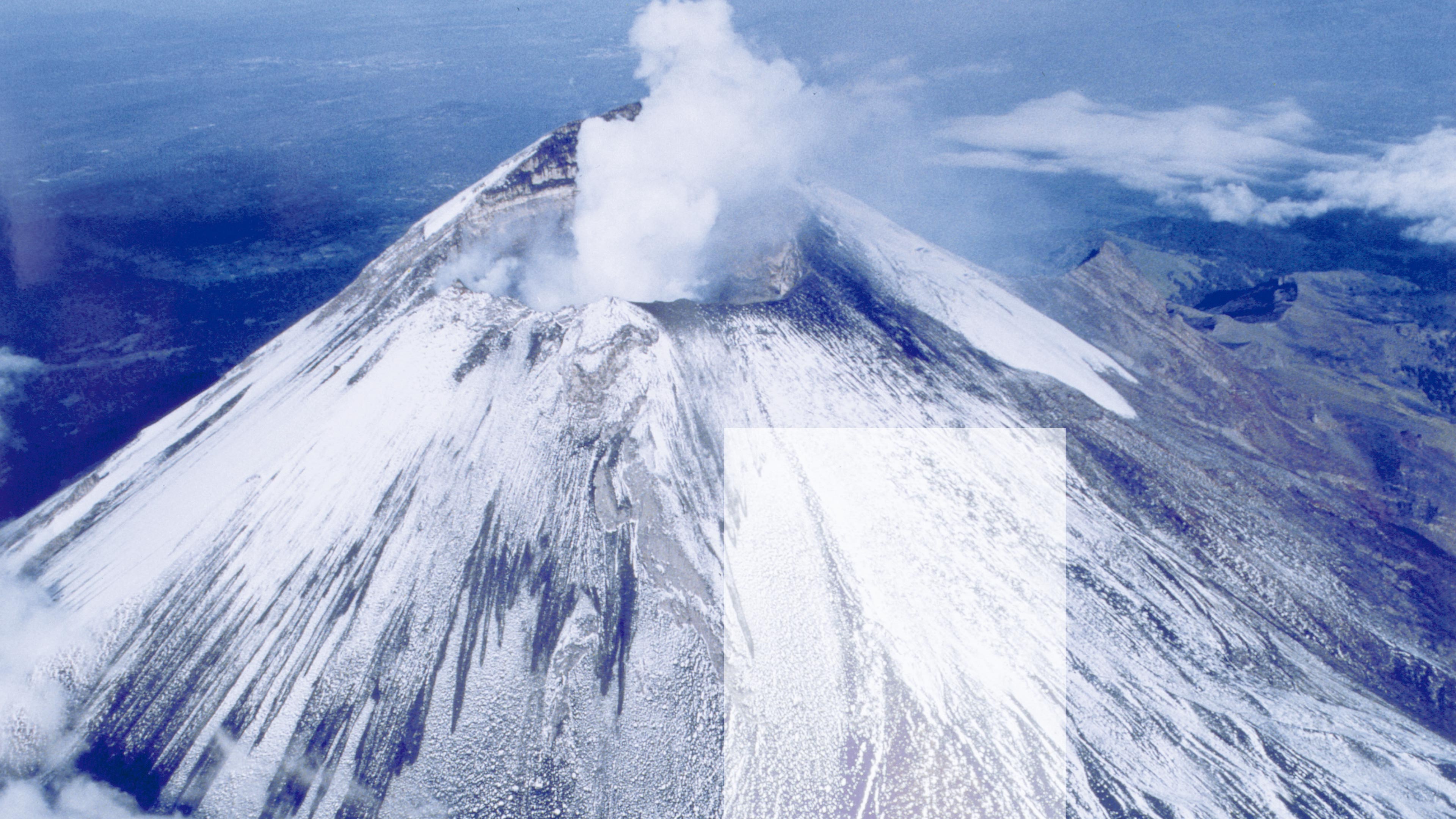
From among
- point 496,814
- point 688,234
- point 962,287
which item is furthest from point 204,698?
point 962,287
